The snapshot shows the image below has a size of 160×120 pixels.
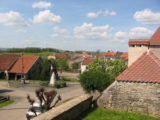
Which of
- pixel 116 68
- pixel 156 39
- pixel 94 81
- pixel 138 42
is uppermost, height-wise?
pixel 156 39

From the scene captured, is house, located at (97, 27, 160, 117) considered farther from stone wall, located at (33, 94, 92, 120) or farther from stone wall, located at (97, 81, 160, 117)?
stone wall, located at (33, 94, 92, 120)

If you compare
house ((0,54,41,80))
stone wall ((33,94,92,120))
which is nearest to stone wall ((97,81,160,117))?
stone wall ((33,94,92,120))

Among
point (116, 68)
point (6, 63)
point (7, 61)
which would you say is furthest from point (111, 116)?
point (7, 61)

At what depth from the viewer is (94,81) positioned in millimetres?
17875

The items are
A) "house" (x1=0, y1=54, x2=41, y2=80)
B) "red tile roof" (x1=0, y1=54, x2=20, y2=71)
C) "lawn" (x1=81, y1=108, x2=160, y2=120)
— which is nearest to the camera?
"lawn" (x1=81, y1=108, x2=160, y2=120)

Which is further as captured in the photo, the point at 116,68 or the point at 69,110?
the point at 116,68

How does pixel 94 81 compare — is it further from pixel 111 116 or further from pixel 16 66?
pixel 16 66

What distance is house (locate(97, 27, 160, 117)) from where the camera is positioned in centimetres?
795

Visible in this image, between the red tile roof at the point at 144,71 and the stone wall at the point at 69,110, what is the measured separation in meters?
2.29

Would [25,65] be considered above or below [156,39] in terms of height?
below

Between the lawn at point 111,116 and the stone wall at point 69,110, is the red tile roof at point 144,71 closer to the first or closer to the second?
the lawn at point 111,116

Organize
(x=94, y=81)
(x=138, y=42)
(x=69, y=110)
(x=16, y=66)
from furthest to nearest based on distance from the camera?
1. (x=16, y=66)
2. (x=94, y=81)
3. (x=138, y=42)
4. (x=69, y=110)

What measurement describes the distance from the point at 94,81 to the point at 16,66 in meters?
25.9

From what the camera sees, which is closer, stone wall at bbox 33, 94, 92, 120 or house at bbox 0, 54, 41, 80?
stone wall at bbox 33, 94, 92, 120
